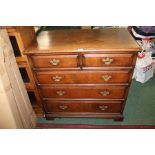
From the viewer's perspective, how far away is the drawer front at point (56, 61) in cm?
151

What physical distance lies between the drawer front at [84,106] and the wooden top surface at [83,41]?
70cm

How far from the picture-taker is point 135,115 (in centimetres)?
217

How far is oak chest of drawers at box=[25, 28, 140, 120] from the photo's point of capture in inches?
58.3

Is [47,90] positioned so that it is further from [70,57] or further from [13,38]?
[13,38]

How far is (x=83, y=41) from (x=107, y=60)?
0.32 m

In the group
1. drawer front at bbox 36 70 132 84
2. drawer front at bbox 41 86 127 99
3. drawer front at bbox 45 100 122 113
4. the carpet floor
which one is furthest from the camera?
the carpet floor

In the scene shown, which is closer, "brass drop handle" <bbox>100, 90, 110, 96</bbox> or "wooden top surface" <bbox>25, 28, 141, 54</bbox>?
"wooden top surface" <bbox>25, 28, 141, 54</bbox>

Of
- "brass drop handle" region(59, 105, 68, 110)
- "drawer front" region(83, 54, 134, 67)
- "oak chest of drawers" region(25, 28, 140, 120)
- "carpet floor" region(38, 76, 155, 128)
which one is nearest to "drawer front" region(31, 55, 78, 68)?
"oak chest of drawers" region(25, 28, 140, 120)

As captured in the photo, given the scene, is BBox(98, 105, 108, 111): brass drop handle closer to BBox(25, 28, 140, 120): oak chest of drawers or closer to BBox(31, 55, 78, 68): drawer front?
BBox(25, 28, 140, 120): oak chest of drawers

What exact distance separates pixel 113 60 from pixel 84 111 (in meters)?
0.83

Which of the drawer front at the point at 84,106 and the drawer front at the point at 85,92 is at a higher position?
the drawer front at the point at 85,92

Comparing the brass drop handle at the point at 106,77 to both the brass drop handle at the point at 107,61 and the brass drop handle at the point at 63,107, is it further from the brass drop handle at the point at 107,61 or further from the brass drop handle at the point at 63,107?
the brass drop handle at the point at 63,107

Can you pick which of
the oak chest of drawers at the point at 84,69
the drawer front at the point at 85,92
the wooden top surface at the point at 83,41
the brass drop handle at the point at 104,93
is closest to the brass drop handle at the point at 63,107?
the oak chest of drawers at the point at 84,69
